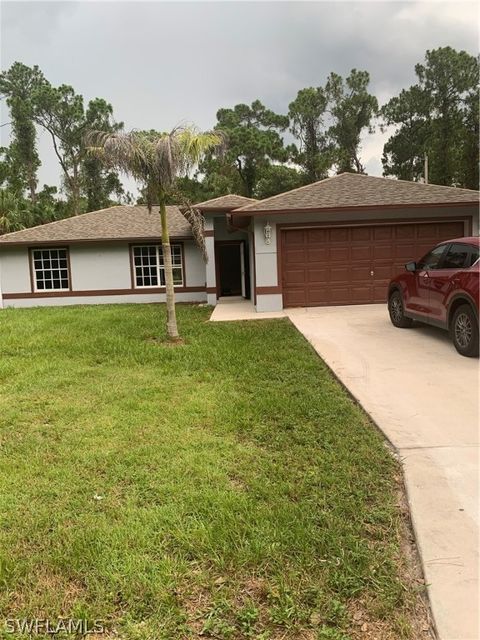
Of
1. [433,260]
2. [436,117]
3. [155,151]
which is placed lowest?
[433,260]

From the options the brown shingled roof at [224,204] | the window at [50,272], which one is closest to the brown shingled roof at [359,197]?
the brown shingled roof at [224,204]

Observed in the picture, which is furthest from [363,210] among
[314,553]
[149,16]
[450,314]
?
[314,553]

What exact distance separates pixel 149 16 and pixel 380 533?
992cm

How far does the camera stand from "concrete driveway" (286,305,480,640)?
8.03 ft

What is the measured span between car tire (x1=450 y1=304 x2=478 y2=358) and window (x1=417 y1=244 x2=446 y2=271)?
3.62ft

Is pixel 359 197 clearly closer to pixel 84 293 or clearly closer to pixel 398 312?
pixel 398 312

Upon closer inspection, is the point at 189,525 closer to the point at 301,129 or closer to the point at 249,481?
the point at 249,481

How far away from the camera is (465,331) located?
683 cm

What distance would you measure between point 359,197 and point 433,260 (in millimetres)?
4920

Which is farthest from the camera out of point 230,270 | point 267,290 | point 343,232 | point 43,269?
point 230,270

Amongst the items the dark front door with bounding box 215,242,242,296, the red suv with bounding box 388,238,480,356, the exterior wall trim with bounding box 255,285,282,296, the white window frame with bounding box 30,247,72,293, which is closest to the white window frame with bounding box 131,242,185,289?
the dark front door with bounding box 215,242,242,296

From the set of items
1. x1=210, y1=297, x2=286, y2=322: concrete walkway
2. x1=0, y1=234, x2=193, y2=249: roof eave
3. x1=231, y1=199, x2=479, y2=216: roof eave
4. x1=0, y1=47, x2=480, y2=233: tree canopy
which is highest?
x1=0, y1=47, x2=480, y2=233: tree canopy

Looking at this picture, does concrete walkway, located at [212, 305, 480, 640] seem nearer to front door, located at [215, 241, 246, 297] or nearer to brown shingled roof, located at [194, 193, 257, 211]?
brown shingled roof, located at [194, 193, 257, 211]

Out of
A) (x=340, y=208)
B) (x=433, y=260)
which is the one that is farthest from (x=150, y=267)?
(x=433, y=260)
